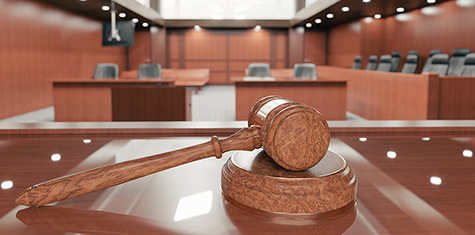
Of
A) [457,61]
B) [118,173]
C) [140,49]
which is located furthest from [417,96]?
[140,49]

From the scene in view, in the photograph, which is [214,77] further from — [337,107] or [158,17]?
[337,107]

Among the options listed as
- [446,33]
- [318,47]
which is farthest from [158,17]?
[446,33]

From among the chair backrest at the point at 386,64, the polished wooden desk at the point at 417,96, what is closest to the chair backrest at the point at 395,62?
the chair backrest at the point at 386,64

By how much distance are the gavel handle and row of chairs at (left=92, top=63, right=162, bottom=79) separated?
22.6 ft

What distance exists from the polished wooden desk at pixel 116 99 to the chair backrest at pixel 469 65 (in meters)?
4.98

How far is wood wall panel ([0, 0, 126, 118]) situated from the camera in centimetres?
741

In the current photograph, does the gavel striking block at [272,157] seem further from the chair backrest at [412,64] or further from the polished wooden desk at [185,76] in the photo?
the polished wooden desk at [185,76]

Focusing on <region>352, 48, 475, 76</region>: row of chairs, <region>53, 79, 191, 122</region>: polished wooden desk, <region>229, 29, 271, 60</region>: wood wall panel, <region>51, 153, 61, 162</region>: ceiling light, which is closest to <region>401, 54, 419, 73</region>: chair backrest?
<region>352, 48, 475, 76</region>: row of chairs

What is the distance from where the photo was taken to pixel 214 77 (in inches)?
653

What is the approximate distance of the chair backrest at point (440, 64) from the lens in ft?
26.0

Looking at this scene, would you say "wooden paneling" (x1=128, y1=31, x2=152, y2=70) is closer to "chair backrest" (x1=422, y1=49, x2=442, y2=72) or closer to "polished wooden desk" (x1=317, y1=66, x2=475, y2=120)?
"chair backrest" (x1=422, y1=49, x2=442, y2=72)

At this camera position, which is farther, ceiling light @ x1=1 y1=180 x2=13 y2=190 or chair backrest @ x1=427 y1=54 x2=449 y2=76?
chair backrest @ x1=427 y1=54 x2=449 y2=76

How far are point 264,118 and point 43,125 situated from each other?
0.88m

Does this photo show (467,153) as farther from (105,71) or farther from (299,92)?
(105,71)
